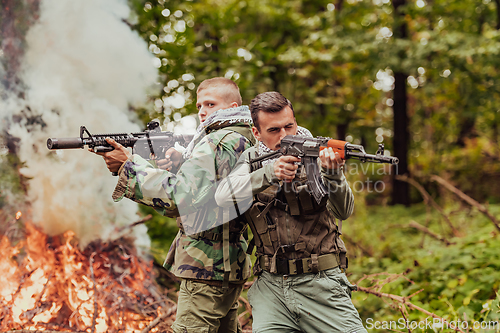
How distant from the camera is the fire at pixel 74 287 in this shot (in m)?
3.48

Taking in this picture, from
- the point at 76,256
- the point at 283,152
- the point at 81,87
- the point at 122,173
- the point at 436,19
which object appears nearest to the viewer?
the point at 283,152

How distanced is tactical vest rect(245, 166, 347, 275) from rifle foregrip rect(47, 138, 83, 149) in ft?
3.83

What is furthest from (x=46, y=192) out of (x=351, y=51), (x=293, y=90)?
(x=293, y=90)

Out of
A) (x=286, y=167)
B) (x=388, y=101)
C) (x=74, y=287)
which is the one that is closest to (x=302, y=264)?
(x=286, y=167)

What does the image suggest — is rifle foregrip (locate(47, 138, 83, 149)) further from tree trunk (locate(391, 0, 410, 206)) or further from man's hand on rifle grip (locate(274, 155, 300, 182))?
tree trunk (locate(391, 0, 410, 206))

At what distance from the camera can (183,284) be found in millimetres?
2396

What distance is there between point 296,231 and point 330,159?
0.45m

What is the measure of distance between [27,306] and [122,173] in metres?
2.36

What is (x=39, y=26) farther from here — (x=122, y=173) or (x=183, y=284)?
(x=183, y=284)

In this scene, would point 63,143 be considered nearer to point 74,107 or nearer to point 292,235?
point 292,235

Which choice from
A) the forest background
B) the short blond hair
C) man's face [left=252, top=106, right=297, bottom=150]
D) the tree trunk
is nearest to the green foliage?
the forest background

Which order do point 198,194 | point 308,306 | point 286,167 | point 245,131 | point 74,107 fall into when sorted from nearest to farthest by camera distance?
point 286,167 → point 308,306 → point 198,194 → point 245,131 → point 74,107

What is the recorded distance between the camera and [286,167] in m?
1.96

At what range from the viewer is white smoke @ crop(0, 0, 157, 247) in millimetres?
4309
